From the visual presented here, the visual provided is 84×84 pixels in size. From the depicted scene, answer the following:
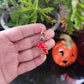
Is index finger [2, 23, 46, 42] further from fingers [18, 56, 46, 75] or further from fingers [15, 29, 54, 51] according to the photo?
fingers [18, 56, 46, 75]

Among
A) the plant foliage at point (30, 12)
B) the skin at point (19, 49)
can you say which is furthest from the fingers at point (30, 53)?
the plant foliage at point (30, 12)

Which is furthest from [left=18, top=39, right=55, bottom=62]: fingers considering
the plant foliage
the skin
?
the plant foliage

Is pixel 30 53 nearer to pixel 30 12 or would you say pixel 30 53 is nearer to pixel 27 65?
pixel 27 65

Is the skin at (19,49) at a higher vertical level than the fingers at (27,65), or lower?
higher

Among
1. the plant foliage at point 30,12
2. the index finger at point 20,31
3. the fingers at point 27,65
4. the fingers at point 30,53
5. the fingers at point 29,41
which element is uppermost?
the plant foliage at point 30,12

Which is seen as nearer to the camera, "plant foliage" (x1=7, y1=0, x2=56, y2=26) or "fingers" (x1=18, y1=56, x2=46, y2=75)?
"plant foliage" (x1=7, y1=0, x2=56, y2=26)

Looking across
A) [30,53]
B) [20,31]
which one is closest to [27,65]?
[30,53]

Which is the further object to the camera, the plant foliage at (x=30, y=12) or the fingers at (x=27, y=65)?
the fingers at (x=27, y=65)

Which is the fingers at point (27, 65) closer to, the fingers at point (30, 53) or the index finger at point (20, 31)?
the fingers at point (30, 53)
